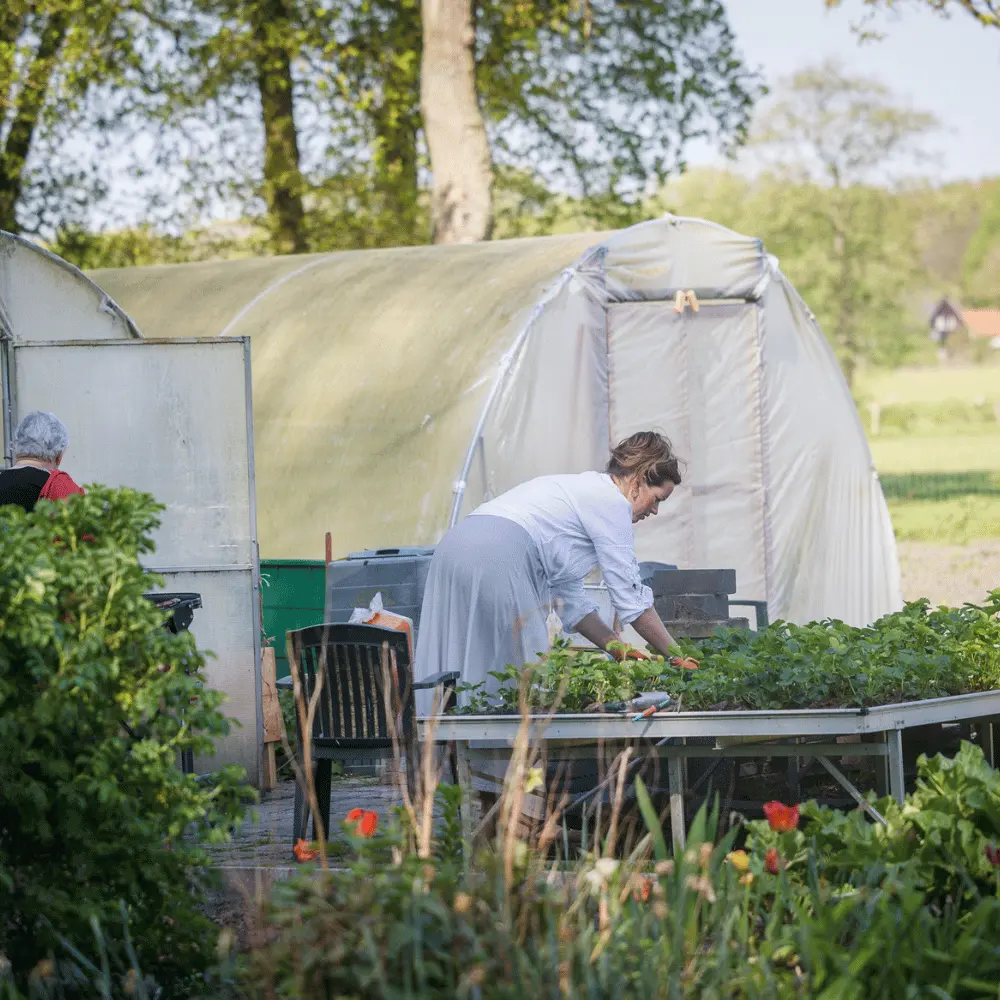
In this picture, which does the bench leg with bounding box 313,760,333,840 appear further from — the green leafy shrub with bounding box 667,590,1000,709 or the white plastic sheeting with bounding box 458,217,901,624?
the white plastic sheeting with bounding box 458,217,901,624

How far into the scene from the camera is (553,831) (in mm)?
3719

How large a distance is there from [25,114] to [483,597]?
16.6m

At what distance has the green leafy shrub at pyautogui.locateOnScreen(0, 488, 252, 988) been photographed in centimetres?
385

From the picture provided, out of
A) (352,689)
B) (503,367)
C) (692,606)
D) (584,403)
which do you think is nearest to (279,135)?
(584,403)

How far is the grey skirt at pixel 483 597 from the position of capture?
20.3 feet

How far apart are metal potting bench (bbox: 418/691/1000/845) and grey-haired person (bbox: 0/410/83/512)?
2367 mm

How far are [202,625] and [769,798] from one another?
3041 millimetres

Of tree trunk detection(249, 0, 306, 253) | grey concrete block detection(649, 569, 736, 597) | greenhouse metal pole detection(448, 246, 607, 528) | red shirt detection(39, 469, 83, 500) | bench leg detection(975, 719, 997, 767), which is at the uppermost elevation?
tree trunk detection(249, 0, 306, 253)

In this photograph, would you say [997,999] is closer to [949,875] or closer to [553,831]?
[949,875]

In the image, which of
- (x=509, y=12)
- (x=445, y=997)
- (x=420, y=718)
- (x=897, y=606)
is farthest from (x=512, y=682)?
(x=509, y=12)

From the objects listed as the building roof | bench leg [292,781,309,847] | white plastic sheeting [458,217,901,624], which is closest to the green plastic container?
white plastic sheeting [458,217,901,624]

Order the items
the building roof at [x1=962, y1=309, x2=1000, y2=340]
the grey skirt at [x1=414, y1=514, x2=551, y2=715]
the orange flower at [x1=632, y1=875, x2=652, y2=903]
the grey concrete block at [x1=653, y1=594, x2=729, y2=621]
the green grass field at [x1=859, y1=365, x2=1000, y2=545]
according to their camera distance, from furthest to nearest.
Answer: the building roof at [x1=962, y1=309, x2=1000, y2=340] → the green grass field at [x1=859, y1=365, x2=1000, y2=545] → the grey concrete block at [x1=653, y1=594, x2=729, y2=621] → the grey skirt at [x1=414, y1=514, x2=551, y2=715] → the orange flower at [x1=632, y1=875, x2=652, y2=903]

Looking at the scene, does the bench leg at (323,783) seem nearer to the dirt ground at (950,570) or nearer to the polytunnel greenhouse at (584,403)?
the polytunnel greenhouse at (584,403)

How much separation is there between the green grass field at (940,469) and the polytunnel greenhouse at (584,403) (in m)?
12.5
